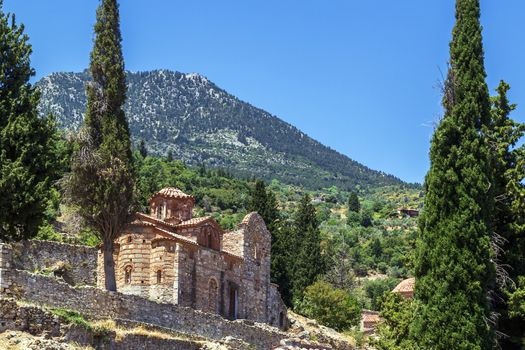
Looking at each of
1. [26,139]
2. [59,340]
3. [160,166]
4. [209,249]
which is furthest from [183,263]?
[160,166]

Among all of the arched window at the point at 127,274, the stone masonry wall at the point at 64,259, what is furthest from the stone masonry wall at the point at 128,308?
the arched window at the point at 127,274

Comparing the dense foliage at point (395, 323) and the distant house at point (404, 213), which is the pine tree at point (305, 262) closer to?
the dense foliage at point (395, 323)

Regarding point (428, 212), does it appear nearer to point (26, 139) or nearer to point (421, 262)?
point (421, 262)

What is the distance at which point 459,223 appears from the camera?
28.3 meters

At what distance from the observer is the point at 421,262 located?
2900cm

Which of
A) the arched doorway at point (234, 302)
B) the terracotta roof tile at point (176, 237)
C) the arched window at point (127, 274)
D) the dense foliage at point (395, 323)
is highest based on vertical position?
the terracotta roof tile at point (176, 237)

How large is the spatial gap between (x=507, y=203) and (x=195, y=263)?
27.6 metres

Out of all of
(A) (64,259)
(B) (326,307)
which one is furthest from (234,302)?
(B) (326,307)

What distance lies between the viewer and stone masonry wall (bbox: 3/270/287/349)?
107 ft

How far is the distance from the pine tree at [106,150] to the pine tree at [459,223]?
15302 millimetres

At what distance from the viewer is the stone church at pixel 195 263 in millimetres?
53781

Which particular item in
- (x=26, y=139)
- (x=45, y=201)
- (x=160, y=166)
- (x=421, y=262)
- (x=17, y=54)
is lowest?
(x=421, y=262)

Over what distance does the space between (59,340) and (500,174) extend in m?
16.5

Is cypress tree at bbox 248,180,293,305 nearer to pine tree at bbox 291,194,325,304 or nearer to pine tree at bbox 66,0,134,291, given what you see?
pine tree at bbox 291,194,325,304
